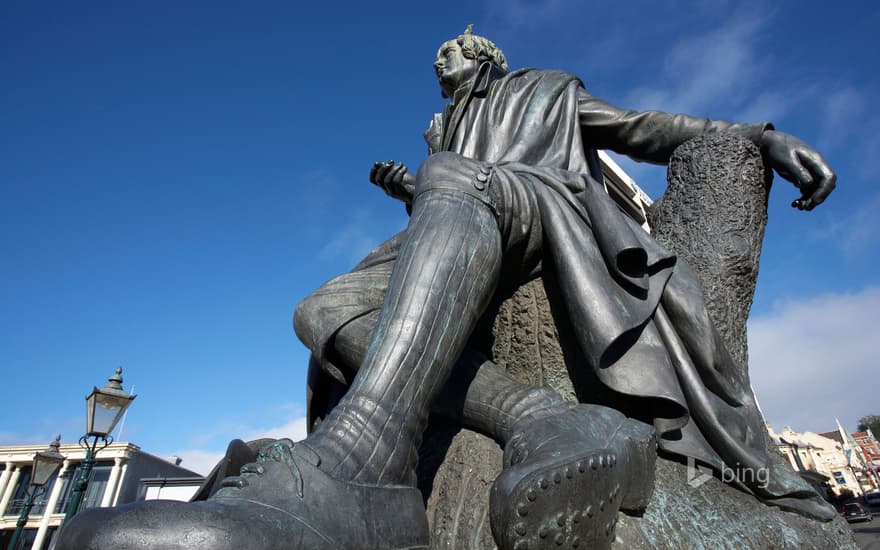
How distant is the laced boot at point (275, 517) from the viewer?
0.81 metres

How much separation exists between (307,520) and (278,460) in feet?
0.42

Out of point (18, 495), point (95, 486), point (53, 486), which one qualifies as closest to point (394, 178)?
point (95, 486)

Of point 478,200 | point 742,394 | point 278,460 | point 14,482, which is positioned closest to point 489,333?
point 478,200

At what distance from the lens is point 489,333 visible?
6.26 feet

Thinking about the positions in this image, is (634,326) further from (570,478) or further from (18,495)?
(18,495)

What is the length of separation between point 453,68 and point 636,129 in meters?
1.02

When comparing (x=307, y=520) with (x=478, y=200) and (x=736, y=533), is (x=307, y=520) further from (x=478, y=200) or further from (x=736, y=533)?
(x=736, y=533)

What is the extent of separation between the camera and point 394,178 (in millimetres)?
A: 2363

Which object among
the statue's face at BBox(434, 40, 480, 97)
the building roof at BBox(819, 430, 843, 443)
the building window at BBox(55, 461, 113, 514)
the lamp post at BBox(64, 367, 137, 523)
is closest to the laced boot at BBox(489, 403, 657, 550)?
the statue's face at BBox(434, 40, 480, 97)

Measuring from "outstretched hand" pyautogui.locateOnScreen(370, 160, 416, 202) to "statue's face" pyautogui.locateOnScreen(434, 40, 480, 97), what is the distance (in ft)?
2.72

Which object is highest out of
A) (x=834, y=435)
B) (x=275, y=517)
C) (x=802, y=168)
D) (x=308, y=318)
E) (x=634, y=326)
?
(x=834, y=435)

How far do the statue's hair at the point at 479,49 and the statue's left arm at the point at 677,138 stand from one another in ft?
1.75

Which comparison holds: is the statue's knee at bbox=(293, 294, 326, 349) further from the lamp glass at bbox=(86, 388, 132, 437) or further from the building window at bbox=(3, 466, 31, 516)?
the building window at bbox=(3, 466, 31, 516)

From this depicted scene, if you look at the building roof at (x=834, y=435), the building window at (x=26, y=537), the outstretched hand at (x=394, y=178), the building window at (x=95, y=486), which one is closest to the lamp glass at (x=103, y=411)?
the outstretched hand at (x=394, y=178)
